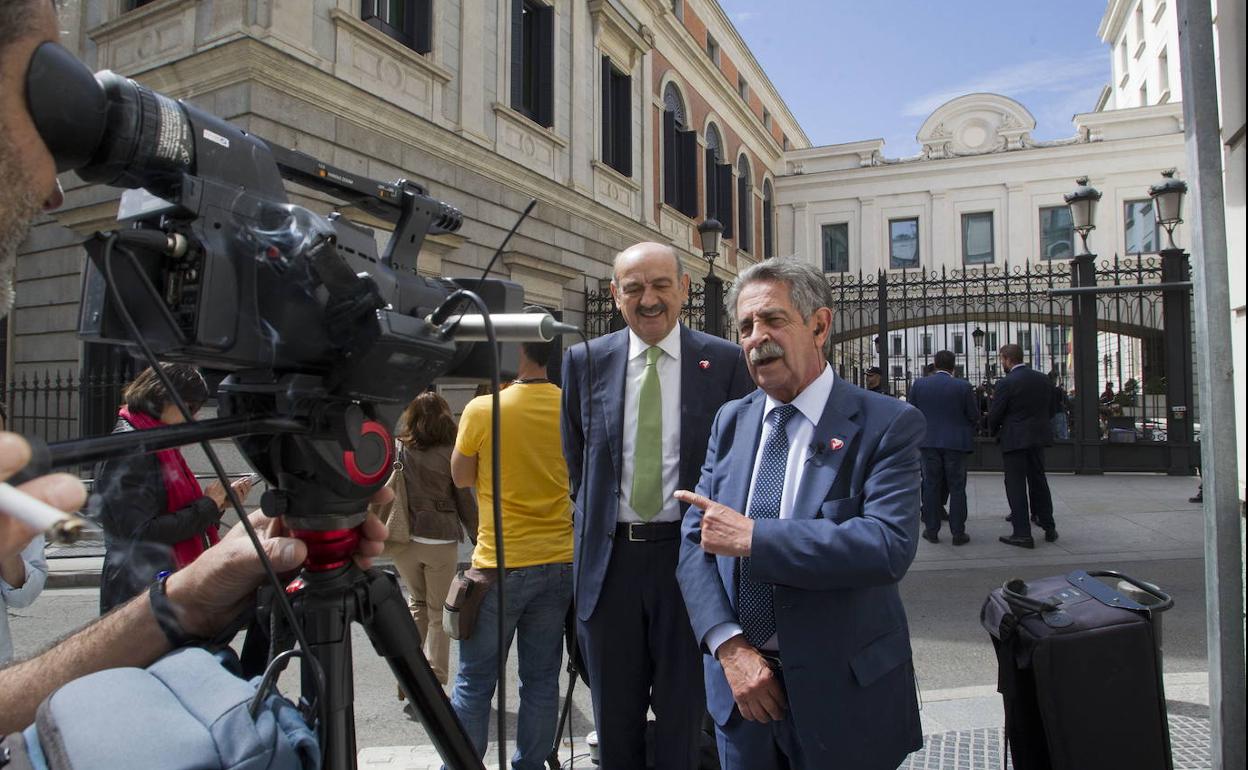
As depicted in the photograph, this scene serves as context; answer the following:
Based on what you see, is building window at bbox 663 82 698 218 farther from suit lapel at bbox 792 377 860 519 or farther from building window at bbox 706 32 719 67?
suit lapel at bbox 792 377 860 519

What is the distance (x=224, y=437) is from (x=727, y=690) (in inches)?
63.6

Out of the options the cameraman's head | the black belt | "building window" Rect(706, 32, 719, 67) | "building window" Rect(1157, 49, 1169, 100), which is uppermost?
"building window" Rect(1157, 49, 1169, 100)

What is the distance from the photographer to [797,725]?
1926 millimetres

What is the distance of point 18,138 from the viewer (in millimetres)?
818

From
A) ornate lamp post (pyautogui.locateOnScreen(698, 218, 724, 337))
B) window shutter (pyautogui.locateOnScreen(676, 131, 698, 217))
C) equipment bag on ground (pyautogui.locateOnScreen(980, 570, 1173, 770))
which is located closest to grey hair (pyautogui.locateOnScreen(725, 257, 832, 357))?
equipment bag on ground (pyautogui.locateOnScreen(980, 570, 1173, 770))

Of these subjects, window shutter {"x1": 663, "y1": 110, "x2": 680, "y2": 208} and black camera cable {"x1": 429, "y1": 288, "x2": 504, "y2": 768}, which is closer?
black camera cable {"x1": 429, "y1": 288, "x2": 504, "y2": 768}

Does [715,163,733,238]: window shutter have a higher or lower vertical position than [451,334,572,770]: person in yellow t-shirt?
higher

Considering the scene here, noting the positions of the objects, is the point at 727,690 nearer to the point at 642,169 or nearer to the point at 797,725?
the point at 797,725

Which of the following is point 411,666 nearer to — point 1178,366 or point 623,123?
point 1178,366

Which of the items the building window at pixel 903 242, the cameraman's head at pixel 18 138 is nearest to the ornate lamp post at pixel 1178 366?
the cameraman's head at pixel 18 138

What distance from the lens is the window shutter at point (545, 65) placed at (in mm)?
13883

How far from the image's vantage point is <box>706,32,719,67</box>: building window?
22984mm

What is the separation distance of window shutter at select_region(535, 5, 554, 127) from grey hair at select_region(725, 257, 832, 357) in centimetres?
1259

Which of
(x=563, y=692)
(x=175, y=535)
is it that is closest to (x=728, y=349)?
(x=175, y=535)
